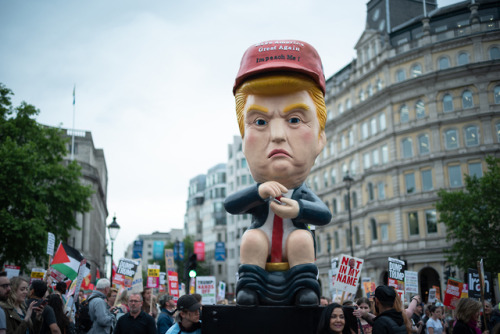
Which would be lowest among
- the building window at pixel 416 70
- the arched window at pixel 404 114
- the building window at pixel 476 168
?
the building window at pixel 476 168

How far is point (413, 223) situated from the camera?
129ft

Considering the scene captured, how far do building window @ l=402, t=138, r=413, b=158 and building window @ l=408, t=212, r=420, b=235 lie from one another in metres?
4.88

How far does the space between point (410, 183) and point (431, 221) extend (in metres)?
3.54

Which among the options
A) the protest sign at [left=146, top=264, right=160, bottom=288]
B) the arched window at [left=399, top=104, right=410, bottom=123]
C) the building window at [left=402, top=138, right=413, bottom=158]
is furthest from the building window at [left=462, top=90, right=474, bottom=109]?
the protest sign at [left=146, top=264, right=160, bottom=288]

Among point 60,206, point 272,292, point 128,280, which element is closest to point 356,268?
point 272,292

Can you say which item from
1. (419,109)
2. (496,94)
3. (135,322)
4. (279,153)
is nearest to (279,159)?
(279,153)

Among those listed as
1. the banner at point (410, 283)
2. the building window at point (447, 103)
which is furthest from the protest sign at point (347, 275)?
the building window at point (447, 103)

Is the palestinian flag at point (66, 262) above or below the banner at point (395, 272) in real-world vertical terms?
above

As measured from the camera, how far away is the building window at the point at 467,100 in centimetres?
3822

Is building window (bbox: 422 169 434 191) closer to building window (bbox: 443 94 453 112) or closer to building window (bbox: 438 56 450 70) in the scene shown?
building window (bbox: 443 94 453 112)

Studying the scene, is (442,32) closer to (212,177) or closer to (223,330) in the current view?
(223,330)

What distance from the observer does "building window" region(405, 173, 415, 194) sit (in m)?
39.8

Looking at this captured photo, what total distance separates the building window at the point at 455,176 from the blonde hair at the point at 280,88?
116 feet

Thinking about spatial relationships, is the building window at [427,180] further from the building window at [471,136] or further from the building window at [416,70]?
the building window at [416,70]
